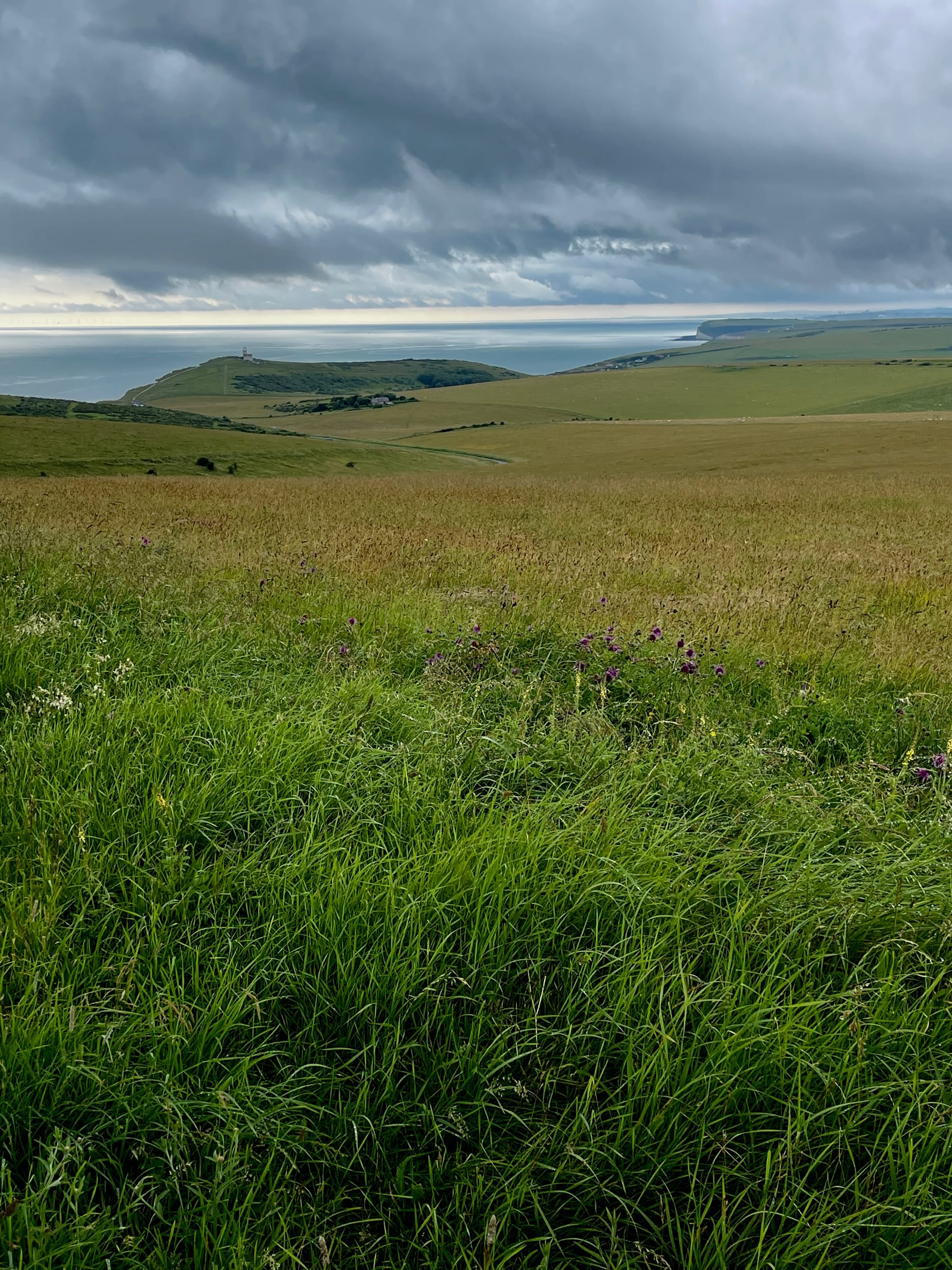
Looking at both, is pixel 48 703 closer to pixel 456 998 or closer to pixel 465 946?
pixel 465 946

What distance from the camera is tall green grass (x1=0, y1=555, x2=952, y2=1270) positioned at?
1800 millimetres

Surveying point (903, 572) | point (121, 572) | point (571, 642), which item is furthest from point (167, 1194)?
point (903, 572)

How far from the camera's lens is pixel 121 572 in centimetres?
708

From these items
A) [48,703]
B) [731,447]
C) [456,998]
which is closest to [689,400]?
[731,447]

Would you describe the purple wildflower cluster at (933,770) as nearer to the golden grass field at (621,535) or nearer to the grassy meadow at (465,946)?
the grassy meadow at (465,946)

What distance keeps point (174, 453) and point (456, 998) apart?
171ft

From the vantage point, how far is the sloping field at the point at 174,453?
4147cm

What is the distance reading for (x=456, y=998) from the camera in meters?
2.23

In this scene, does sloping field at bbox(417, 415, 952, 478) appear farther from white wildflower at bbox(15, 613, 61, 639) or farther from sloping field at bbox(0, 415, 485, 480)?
white wildflower at bbox(15, 613, 61, 639)

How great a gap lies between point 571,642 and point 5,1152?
4699mm

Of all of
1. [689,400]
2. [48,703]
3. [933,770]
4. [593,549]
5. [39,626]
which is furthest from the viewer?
[689,400]

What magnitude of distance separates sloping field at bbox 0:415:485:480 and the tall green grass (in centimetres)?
3920

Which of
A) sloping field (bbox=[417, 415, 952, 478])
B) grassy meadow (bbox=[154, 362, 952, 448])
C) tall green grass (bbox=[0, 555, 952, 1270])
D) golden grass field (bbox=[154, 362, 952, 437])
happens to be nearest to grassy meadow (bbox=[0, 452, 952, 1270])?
tall green grass (bbox=[0, 555, 952, 1270])

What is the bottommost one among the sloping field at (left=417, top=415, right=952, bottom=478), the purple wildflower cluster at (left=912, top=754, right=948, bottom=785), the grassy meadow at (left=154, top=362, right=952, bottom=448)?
the purple wildflower cluster at (left=912, top=754, right=948, bottom=785)
